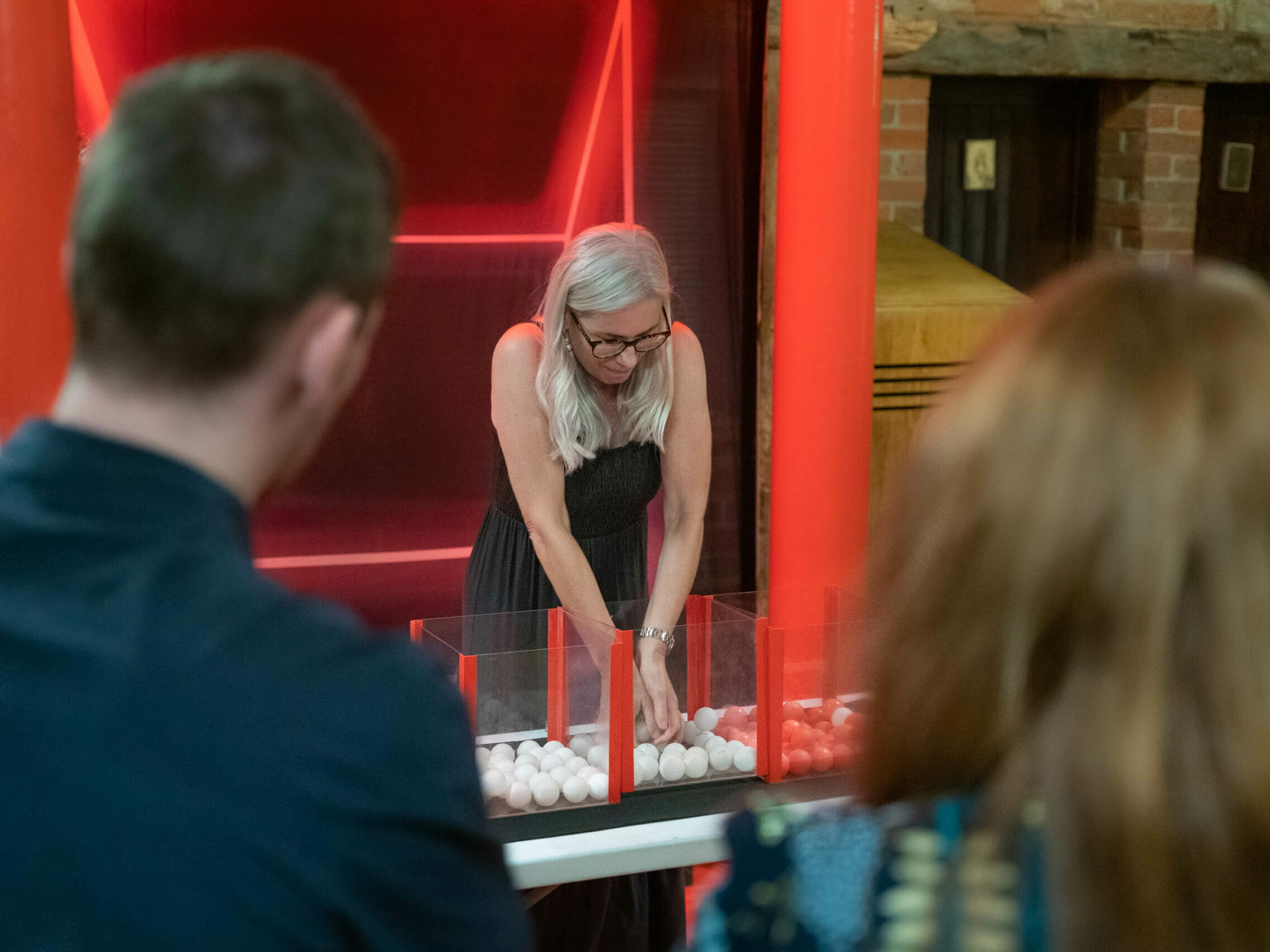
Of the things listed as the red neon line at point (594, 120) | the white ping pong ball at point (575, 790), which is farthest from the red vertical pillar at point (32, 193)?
the red neon line at point (594, 120)

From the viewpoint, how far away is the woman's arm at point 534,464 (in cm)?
211

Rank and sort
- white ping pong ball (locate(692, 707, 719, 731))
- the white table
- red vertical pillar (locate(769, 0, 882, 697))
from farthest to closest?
1. red vertical pillar (locate(769, 0, 882, 697))
2. white ping pong ball (locate(692, 707, 719, 731))
3. the white table

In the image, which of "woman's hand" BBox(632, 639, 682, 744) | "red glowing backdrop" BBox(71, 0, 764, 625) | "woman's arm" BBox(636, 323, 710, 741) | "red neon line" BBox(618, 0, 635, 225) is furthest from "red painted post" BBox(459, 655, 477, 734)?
"red neon line" BBox(618, 0, 635, 225)

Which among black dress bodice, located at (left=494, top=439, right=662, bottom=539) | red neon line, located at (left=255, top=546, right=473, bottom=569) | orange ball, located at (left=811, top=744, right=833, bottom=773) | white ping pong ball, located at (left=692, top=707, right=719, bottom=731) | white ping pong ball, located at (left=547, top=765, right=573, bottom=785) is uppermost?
black dress bodice, located at (left=494, top=439, right=662, bottom=539)

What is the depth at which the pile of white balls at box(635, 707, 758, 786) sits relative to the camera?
1.67 metres

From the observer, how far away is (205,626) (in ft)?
2.00

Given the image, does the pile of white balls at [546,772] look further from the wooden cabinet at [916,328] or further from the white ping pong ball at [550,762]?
the wooden cabinet at [916,328]

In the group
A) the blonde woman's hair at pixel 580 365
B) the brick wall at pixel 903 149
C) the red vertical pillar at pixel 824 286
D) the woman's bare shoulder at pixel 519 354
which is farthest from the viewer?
the brick wall at pixel 903 149

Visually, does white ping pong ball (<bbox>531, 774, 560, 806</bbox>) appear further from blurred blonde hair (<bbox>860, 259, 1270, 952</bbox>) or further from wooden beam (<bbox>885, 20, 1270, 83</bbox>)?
wooden beam (<bbox>885, 20, 1270, 83</bbox>)

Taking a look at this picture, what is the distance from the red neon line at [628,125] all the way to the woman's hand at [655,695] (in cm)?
196

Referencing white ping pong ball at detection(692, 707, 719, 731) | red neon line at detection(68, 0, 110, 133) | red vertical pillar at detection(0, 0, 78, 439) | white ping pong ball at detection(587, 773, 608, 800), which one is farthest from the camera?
red neon line at detection(68, 0, 110, 133)

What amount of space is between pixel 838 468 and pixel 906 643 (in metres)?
2.18

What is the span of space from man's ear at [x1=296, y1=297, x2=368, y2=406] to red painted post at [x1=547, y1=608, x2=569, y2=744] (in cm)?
100

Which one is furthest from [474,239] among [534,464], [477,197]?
[534,464]
